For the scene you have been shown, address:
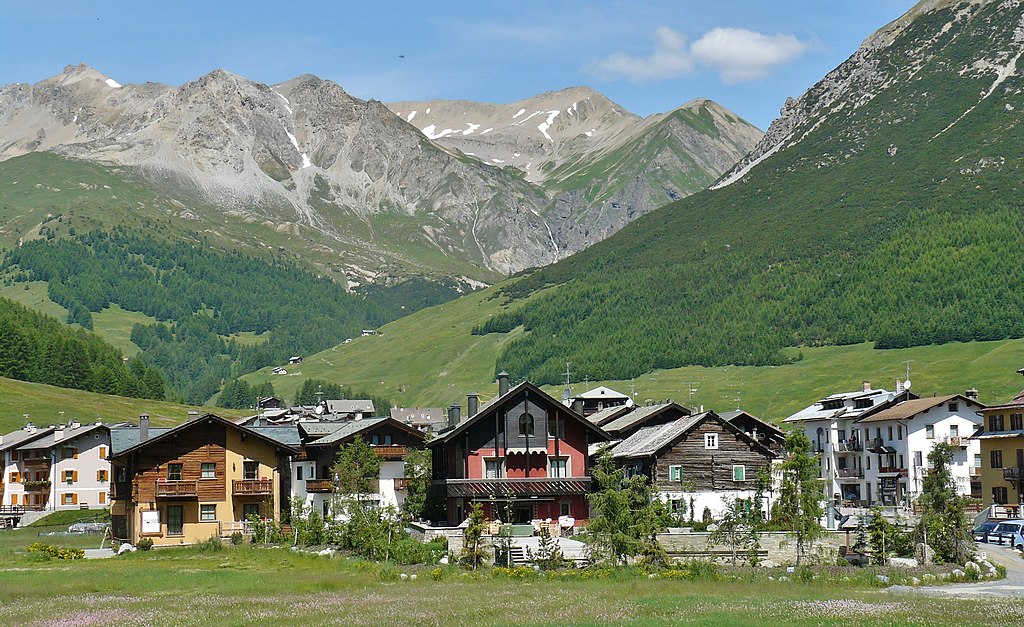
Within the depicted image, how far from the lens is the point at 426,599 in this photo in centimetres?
5453

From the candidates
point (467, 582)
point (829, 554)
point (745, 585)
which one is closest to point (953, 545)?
point (829, 554)

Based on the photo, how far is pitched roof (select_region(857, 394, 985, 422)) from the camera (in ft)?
418

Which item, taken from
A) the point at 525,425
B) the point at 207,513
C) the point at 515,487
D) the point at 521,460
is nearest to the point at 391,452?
the point at 521,460

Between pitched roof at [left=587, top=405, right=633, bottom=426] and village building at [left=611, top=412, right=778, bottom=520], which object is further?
pitched roof at [left=587, top=405, right=633, bottom=426]

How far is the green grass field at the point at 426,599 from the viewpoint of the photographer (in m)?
48.2

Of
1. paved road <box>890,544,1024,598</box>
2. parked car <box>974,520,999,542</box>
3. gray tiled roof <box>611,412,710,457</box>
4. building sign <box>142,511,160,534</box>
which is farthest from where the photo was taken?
gray tiled roof <box>611,412,710,457</box>

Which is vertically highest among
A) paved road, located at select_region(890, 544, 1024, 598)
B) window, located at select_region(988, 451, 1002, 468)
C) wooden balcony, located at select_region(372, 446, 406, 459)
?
wooden balcony, located at select_region(372, 446, 406, 459)

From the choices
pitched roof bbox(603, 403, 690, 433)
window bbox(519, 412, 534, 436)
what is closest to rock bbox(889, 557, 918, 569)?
window bbox(519, 412, 534, 436)

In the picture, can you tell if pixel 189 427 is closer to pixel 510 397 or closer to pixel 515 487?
pixel 510 397

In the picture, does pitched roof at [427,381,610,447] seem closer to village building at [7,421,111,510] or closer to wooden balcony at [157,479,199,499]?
wooden balcony at [157,479,199,499]

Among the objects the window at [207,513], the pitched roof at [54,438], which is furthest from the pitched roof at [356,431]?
the pitched roof at [54,438]

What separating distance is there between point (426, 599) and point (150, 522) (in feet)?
149

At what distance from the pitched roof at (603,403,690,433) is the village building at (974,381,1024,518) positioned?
2618 centimetres

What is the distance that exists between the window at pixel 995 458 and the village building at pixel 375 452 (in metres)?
49.2
